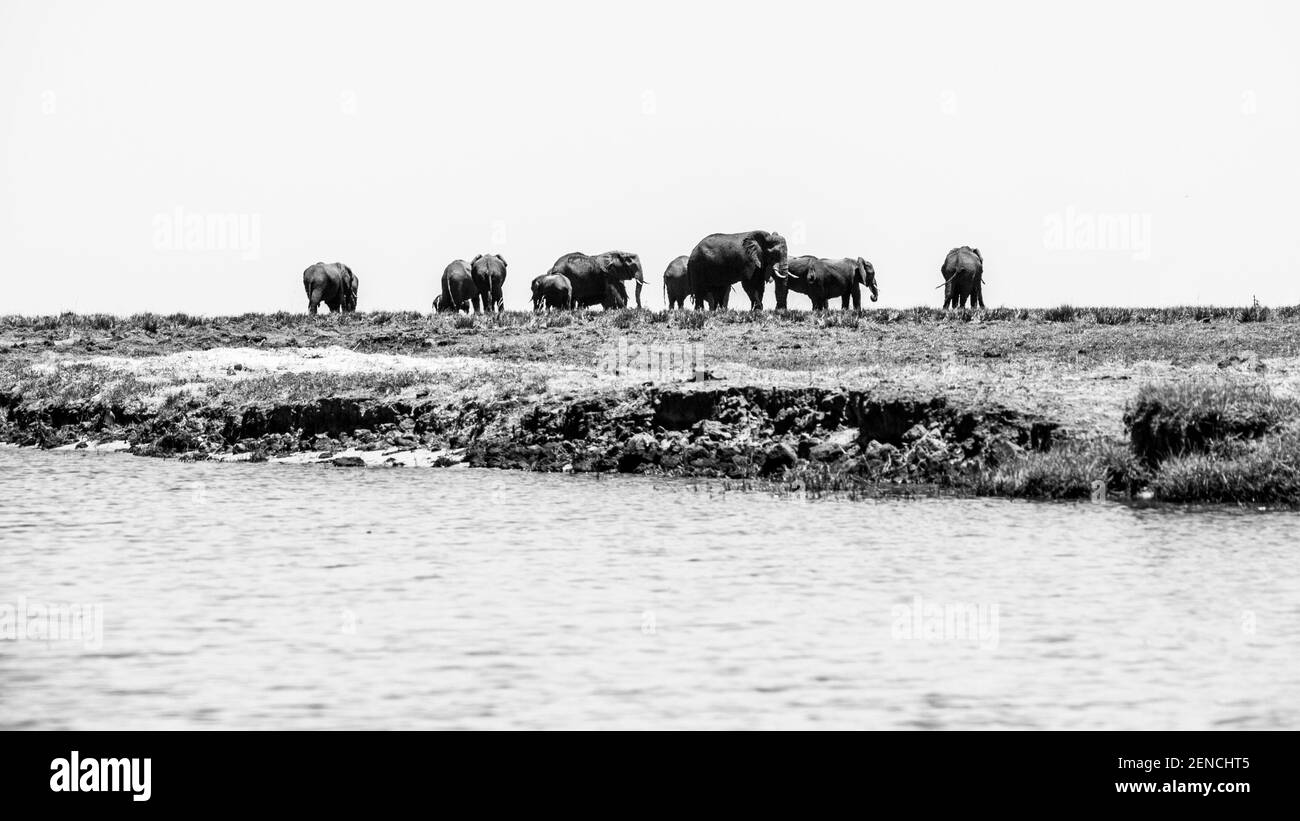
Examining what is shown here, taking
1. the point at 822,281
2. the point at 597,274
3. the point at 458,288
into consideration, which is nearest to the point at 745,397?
the point at 822,281

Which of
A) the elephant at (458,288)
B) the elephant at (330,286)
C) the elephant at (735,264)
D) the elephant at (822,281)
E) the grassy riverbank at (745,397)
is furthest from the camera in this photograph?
the elephant at (458,288)

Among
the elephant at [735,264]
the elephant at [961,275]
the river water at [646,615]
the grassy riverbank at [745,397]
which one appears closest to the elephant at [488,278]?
the elephant at [735,264]

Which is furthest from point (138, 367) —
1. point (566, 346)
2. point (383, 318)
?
point (383, 318)

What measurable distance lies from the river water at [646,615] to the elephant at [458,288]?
46382mm

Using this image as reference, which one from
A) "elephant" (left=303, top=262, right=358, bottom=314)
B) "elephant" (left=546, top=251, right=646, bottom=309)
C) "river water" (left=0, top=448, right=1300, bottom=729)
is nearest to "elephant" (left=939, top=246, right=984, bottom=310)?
"elephant" (left=546, top=251, right=646, bottom=309)

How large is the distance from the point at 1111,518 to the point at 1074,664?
8.27 m

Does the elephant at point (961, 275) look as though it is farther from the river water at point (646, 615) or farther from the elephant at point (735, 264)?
the river water at point (646, 615)

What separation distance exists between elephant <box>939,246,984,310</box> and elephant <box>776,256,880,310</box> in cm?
325

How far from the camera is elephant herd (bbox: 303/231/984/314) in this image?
5891 centimetres

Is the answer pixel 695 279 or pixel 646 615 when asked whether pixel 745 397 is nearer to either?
pixel 646 615

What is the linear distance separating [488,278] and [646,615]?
5391 centimetres

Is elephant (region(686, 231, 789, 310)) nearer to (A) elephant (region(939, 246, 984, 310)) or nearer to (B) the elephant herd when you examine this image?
(B) the elephant herd

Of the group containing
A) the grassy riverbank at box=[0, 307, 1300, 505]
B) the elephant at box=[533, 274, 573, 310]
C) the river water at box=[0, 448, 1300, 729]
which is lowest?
the river water at box=[0, 448, 1300, 729]

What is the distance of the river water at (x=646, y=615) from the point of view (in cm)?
1034
